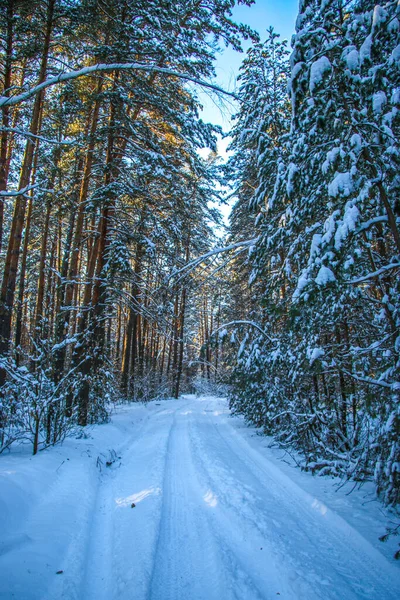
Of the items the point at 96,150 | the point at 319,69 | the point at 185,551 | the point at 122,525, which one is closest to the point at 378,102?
the point at 319,69

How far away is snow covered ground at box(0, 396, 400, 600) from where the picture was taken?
209 centimetres

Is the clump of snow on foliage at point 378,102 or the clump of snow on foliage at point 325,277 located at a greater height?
the clump of snow on foliage at point 378,102

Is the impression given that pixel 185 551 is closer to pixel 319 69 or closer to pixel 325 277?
pixel 325 277

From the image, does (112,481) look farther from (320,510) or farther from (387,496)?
(387,496)

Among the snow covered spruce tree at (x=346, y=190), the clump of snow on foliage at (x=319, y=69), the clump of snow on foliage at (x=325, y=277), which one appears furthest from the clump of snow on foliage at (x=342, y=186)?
the clump of snow on foliage at (x=319, y=69)

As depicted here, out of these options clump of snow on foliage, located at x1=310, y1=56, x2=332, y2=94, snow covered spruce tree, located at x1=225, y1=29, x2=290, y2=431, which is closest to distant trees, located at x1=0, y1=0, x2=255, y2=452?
snow covered spruce tree, located at x1=225, y1=29, x2=290, y2=431

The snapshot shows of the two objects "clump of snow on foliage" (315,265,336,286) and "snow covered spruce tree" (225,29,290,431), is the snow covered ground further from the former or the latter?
"clump of snow on foliage" (315,265,336,286)

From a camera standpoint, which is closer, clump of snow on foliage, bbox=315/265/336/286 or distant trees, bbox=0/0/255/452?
clump of snow on foliage, bbox=315/265/336/286

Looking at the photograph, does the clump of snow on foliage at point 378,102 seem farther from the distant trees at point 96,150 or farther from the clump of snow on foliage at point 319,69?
the distant trees at point 96,150

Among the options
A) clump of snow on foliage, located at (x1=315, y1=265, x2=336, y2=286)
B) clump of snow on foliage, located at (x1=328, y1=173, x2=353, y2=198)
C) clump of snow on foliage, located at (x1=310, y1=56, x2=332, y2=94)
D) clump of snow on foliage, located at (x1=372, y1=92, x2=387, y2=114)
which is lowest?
clump of snow on foliage, located at (x1=315, y1=265, x2=336, y2=286)

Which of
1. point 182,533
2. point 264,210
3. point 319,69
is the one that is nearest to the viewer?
point 182,533

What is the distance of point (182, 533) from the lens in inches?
109

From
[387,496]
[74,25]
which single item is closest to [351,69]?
[387,496]

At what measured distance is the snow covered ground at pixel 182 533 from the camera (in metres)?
2.09
